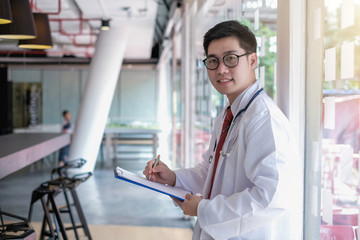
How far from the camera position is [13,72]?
1608 centimetres

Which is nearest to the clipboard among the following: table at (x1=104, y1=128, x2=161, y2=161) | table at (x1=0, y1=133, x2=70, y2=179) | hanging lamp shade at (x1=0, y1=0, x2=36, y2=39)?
table at (x1=0, y1=133, x2=70, y2=179)

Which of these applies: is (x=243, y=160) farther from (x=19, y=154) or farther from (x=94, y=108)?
(x=94, y=108)

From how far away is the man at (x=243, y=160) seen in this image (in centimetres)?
150

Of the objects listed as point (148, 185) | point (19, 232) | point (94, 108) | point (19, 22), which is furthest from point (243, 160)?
point (94, 108)

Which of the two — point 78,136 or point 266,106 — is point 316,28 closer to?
point 266,106

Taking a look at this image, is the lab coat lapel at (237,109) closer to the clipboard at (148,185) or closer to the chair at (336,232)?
the clipboard at (148,185)

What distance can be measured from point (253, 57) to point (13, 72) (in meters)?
15.5

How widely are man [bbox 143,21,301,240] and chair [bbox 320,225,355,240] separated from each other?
17 centimetres

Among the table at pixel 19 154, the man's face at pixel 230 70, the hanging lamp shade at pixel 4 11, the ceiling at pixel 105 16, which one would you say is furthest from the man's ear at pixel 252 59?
the ceiling at pixel 105 16

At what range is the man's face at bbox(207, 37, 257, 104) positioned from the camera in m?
1.70

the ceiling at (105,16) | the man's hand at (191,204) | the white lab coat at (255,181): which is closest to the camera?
the white lab coat at (255,181)

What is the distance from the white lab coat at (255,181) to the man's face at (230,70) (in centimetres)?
5

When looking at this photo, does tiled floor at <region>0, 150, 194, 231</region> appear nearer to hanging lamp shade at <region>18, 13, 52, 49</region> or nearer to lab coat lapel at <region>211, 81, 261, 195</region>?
hanging lamp shade at <region>18, 13, 52, 49</region>

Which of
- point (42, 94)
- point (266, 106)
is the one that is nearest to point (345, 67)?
point (266, 106)
